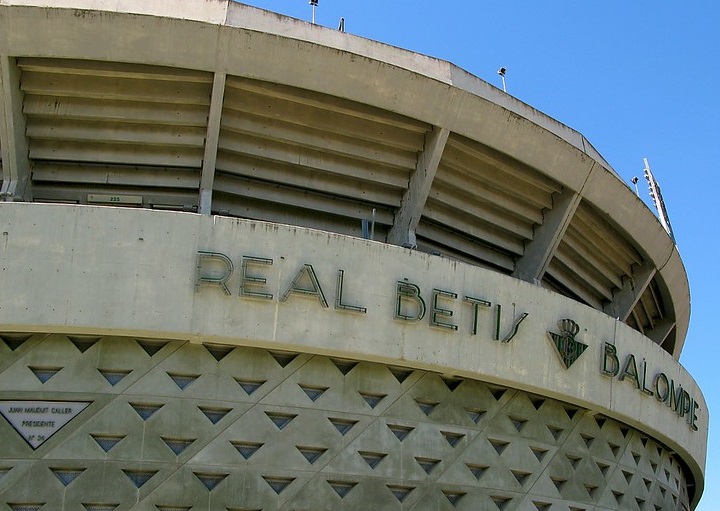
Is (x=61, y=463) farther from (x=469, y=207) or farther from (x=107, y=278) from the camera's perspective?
(x=469, y=207)

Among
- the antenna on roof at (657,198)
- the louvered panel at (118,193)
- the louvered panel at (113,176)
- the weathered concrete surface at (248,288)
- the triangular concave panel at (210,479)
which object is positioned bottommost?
the triangular concave panel at (210,479)

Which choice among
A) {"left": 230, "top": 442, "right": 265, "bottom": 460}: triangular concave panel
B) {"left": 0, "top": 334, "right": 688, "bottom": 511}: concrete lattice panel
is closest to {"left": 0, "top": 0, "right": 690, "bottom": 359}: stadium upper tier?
{"left": 0, "top": 334, "right": 688, "bottom": 511}: concrete lattice panel

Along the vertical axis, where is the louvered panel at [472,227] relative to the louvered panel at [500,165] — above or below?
below

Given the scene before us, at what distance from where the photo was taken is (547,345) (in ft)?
48.9

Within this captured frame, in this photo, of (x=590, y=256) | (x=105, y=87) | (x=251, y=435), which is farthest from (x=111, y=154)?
(x=590, y=256)

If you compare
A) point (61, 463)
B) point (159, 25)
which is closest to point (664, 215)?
point (159, 25)

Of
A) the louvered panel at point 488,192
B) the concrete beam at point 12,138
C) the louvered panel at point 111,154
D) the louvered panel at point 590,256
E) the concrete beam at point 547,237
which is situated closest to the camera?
the concrete beam at point 12,138

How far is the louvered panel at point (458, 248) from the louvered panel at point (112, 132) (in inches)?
159

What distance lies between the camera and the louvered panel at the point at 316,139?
1541 centimetres

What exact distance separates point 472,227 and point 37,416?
8.14 meters

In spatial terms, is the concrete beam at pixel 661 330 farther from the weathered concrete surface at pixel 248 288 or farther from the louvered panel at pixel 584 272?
the weathered concrete surface at pixel 248 288

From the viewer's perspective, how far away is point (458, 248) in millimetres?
17344

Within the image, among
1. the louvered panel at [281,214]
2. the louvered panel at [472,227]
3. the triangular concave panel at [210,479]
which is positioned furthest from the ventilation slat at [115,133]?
the triangular concave panel at [210,479]

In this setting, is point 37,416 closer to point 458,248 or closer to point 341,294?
point 341,294
